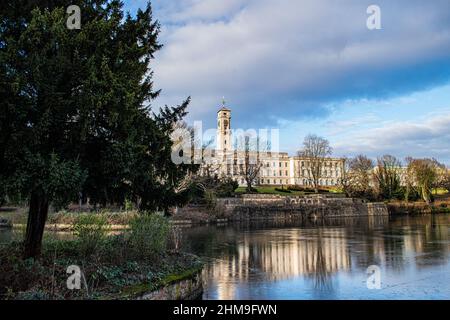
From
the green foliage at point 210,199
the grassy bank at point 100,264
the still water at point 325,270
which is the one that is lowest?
the still water at point 325,270

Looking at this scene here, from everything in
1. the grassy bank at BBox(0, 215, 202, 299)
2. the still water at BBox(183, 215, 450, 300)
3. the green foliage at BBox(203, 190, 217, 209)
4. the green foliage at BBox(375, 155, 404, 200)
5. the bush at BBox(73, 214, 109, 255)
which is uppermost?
the green foliage at BBox(375, 155, 404, 200)

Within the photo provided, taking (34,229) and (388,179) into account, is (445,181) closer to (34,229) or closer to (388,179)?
(388,179)

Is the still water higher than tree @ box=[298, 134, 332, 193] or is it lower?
lower

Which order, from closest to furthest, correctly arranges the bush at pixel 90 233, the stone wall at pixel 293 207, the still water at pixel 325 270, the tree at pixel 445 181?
the bush at pixel 90 233
the still water at pixel 325 270
the stone wall at pixel 293 207
the tree at pixel 445 181

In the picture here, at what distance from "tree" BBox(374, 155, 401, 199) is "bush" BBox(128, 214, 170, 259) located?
6623cm

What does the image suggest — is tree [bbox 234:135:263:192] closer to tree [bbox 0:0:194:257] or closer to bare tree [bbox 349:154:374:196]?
bare tree [bbox 349:154:374:196]

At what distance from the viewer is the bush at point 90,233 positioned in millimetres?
11641

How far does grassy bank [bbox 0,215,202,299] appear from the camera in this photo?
8.58m

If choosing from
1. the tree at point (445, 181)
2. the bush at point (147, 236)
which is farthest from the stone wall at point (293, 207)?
the bush at point (147, 236)

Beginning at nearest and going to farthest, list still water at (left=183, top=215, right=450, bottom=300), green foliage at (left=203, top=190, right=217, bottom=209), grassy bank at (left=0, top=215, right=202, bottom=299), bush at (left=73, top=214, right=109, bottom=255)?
grassy bank at (left=0, top=215, right=202, bottom=299), bush at (left=73, top=214, right=109, bottom=255), still water at (left=183, top=215, right=450, bottom=300), green foliage at (left=203, top=190, right=217, bottom=209)

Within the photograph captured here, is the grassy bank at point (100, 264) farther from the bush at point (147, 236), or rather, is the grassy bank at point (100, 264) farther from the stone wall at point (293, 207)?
the stone wall at point (293, 207)

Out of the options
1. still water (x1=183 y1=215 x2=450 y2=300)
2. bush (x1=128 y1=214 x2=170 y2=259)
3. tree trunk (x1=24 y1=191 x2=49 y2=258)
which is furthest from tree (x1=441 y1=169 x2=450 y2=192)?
tree trunk (x1=24 y1=191 x2=49 y2=258)

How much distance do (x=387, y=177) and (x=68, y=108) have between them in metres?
73.8
